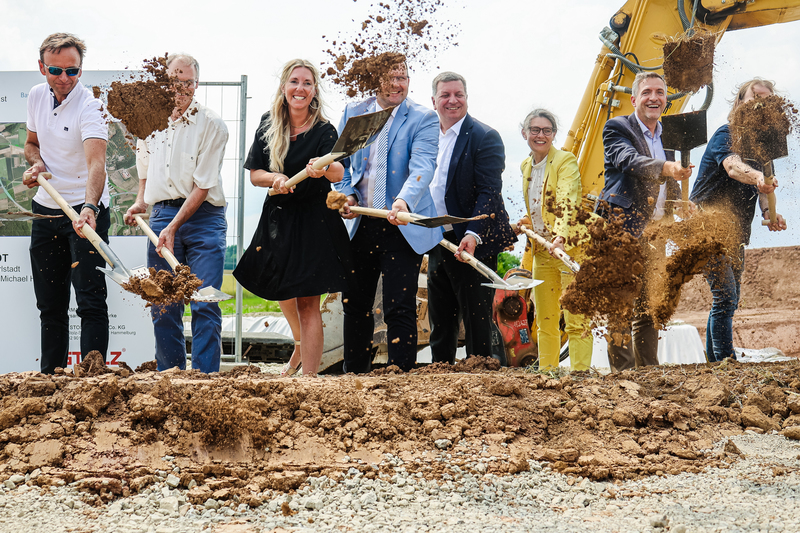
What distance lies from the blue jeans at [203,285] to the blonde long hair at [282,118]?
666mm

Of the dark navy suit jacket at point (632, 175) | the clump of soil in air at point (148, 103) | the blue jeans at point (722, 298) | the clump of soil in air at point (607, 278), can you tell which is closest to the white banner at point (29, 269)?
the clump of soil in air at point (148, 103)

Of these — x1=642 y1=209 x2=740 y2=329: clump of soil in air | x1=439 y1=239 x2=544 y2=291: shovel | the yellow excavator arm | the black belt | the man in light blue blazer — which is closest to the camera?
the man in light blue blazer

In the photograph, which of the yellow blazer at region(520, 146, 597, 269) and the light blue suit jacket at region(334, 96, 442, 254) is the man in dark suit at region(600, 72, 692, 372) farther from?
the light blue suit jacket at region(334, 96, 442, 254)

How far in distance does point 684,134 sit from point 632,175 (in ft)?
1.75

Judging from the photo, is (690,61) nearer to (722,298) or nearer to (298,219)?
(722,298)

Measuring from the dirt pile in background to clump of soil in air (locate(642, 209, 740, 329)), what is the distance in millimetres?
793

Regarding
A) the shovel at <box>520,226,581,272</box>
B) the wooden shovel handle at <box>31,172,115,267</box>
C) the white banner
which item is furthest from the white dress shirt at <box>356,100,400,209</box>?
the white banner

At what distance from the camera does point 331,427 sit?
2.67m

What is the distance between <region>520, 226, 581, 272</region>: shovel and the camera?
3756 mm

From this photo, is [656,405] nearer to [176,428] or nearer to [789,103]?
[176,428]

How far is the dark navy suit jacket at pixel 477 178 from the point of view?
3.90m

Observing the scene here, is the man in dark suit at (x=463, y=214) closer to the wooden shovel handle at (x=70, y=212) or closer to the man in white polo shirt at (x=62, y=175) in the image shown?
the wooden shovel handle at (x=70, y=212)

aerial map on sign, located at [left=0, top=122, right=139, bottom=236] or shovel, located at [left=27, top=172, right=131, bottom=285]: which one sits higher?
aerial map on sign, located at [left=0, top=122, right=139, bottom=236]

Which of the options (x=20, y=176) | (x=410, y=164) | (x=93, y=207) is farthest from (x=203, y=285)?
(x=20, y=176)
